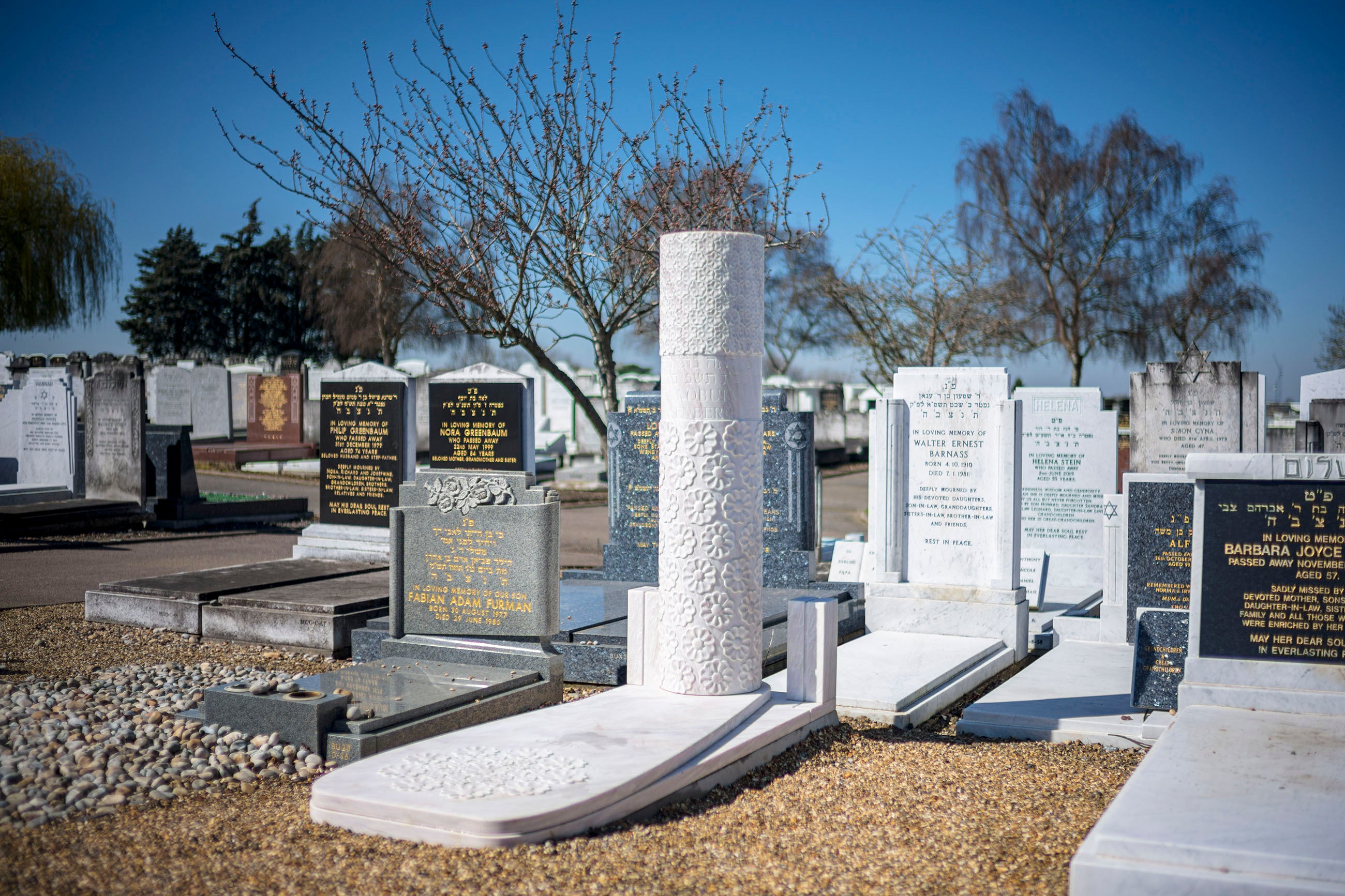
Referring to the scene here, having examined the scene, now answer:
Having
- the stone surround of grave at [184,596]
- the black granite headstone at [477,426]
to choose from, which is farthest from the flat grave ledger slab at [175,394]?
the black granite headstone at [477,426]

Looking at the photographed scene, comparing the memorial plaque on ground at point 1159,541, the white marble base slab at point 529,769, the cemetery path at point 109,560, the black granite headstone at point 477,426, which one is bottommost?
the cemetery path at point 109,560

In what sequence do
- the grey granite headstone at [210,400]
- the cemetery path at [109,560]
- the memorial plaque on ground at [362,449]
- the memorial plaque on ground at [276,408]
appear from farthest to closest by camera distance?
the grey granite headstone at [210,400], the memorial plaque on ground at [276,408], the memorial plaque on ground at [362,449], the cemetery path at [109,560]

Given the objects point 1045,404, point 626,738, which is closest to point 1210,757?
point 626,738

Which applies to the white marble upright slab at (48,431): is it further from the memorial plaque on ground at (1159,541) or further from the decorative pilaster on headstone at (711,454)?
the memorial plaque on ground at (1159,541)

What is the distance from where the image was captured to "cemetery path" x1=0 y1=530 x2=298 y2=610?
9.40m

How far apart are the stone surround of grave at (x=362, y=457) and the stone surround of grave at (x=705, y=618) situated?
508 centimetres

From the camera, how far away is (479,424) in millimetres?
9234

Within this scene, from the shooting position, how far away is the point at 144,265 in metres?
49.8

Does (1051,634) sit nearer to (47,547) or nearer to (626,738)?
(626,738)

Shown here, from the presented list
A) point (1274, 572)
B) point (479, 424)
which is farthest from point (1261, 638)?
point (479, 424)

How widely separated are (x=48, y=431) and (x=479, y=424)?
9.00 m

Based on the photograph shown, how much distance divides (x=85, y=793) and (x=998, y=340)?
64.0ft

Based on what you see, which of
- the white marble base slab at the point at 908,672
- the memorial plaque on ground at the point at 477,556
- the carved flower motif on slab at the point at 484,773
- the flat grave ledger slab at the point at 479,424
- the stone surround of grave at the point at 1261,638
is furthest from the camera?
the flat grave ledger slab at the point at 479,424

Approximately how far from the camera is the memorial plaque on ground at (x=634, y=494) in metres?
8.97
